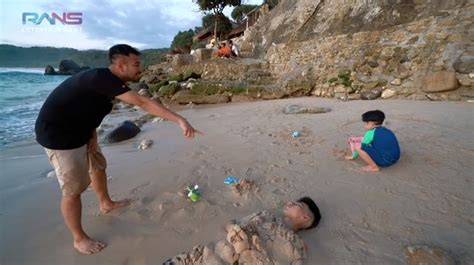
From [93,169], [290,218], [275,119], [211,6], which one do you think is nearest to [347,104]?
[275,119]

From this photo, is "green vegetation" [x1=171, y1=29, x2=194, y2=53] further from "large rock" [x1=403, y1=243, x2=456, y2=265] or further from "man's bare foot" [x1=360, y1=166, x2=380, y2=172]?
"large rock" [x1=403, y1=243, x2=456, y2=265]

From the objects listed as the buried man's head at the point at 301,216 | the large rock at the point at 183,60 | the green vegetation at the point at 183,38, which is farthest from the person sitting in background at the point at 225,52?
the green vegetation at the point at 183,38

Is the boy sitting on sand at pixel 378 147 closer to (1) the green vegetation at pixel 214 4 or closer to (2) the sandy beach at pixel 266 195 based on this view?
(2) the sandy beach at pixel 266 195

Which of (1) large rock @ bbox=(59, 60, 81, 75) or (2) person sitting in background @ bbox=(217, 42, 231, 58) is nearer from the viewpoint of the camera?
(2) person sitting in background @ bbox=(217, 42, 231, 58)

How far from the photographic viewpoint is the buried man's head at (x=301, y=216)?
245cm

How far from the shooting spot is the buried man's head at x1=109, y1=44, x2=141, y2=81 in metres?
2.34

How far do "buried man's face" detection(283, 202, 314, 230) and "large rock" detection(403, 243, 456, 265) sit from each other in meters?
0.76

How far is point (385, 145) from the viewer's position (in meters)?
3.49

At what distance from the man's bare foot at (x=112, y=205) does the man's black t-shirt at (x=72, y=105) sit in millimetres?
860

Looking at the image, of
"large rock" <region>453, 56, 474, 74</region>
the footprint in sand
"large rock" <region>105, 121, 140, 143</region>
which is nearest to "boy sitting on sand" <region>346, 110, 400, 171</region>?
the footprint in sand

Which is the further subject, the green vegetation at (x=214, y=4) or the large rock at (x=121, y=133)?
the green vegetation at (x=214, y=4)

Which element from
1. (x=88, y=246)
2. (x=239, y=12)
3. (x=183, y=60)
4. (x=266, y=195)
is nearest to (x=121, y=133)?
(x=88, y=246)

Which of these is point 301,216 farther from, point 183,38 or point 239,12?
point 183,38

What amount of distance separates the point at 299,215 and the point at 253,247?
650 millimetres
